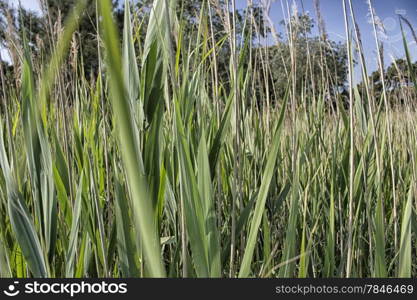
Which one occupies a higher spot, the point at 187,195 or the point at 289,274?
the point at 187,195

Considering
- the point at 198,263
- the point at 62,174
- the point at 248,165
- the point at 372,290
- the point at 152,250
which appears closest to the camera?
the point at 152,250

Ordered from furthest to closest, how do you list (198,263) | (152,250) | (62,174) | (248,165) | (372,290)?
1. (248,165)
2. (62,174)
3. (372,290)
4. (198,263)
5. (152,250)

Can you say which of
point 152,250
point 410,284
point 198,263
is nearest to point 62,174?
point 198,263

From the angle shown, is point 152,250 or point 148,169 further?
point 148,169

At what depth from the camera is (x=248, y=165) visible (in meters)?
1.06

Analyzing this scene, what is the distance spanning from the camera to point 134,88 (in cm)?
56

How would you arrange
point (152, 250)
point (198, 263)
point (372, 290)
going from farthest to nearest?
point (372, 290)
point (198, 263)
point (152, 250)

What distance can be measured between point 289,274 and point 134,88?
35 cm

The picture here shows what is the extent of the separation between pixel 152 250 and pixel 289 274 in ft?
1.02

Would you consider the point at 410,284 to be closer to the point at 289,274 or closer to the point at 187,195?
the point at 289,274

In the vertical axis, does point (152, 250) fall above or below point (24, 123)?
below

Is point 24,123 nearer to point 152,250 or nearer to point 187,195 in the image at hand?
point 187,195

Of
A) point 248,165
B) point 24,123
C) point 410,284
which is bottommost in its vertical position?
point 410,284

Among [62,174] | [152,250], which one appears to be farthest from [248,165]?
[152,250]
